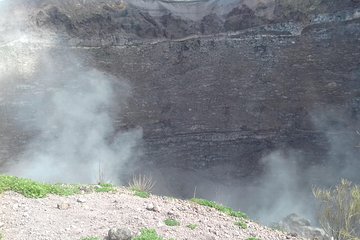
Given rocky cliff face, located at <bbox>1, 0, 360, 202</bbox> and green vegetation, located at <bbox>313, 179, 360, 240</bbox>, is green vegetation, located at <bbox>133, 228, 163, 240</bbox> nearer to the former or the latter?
green vegetation, located at <bbox>313, 179, 360, 240</bbox>

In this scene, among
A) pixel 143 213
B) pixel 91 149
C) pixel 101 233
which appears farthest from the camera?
pixel 91 149

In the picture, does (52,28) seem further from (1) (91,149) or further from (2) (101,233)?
(2) (101,233)

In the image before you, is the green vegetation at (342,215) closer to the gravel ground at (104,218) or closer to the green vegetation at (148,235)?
the gravel ground at (104,218)

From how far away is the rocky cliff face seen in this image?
715 inches

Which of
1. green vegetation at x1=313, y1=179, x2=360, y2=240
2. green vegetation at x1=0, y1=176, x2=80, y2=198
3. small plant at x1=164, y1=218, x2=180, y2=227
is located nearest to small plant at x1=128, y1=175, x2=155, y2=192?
green vegetation at x1=0, y1=176, x2=80, y2=198

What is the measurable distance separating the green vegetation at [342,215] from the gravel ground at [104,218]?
0.90m

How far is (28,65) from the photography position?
17688 mm

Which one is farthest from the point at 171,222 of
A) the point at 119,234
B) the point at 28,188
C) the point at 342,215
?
the point at 342,215

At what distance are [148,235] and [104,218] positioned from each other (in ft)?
3.83

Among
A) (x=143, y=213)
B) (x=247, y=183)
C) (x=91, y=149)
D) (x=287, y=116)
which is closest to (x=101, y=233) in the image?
(x=143, y=213)

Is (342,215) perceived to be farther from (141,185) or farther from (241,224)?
(141,185)

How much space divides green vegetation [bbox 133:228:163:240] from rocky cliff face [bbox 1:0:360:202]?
10088 millimetres

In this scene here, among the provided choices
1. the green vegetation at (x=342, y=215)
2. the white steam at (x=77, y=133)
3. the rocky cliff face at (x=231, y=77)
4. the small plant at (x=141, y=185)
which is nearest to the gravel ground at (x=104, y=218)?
the green vegetation at (x=342, y=215)

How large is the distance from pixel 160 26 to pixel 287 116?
6631mm
